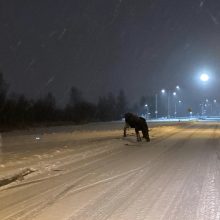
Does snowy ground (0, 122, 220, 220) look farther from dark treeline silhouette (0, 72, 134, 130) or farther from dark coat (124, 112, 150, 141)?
dark treeline silhouette (0, 72, 134, 130)

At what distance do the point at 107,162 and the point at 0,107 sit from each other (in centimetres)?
7718

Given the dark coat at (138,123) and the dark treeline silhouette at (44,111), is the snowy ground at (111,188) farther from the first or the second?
the dark treeline silhouette at (44,111)

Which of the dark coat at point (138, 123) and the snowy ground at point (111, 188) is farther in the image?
the dark coat at point (138, 123)

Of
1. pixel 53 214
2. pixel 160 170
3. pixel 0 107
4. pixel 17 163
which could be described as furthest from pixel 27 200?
pixel 0 107

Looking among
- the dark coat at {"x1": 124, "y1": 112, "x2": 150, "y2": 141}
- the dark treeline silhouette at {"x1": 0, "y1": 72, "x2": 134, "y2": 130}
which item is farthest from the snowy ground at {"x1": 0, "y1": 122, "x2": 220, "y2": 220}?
the dark treeline silhouette at {"x1": 0, "y1": 72, "x2": 134, "y2": 130}

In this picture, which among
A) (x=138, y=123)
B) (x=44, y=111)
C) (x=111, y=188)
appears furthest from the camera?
(x=44, y=111)

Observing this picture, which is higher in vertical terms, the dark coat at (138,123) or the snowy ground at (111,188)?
the dark coat at (138,123)

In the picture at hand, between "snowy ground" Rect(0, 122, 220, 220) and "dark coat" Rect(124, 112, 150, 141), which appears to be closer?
"snowy ground" Rect(0, 122, 220, 220)

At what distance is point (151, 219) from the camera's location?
8555 mm

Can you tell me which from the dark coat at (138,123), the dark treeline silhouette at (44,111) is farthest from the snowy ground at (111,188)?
the dark treeline silhouette at (44,111)

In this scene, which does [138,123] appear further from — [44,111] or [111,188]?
[44,111]

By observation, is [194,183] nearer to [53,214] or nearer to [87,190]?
[87,190]

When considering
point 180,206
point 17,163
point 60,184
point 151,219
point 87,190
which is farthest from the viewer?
point 17,163

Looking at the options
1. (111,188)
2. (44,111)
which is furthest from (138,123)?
(44,111)
